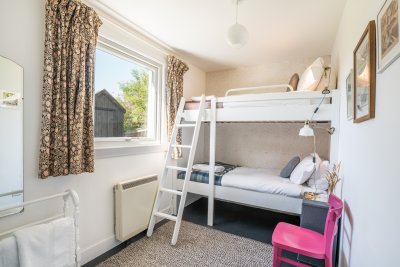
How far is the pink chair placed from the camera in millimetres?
1320

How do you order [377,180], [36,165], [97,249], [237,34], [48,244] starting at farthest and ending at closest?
1. [97,249]
2. [237,34]
3. [36,165]
4. [48,244]
5. [377,180]

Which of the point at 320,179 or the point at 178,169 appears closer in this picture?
the point at 320,179

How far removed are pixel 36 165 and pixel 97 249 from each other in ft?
3.37

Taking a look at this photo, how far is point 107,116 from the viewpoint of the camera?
2.18 m

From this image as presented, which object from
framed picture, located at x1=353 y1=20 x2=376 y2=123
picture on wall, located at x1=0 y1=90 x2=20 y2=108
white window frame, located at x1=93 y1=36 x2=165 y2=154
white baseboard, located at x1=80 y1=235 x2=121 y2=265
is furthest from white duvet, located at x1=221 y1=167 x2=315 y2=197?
picture on wall, located at x1=0 y1=90 x2=20 y2=108

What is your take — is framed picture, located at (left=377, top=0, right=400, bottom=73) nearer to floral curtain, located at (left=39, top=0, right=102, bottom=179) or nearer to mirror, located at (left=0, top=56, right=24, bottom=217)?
floral curtain, located at (left=39, top=0, right=102, bottom=179)

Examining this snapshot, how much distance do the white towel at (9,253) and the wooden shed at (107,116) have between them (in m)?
1.10

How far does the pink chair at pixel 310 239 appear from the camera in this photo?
132 centimetres

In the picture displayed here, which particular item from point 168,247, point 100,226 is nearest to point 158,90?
point 100,226

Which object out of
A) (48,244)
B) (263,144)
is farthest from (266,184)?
(48,244)

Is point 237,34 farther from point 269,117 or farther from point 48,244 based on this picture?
point 48,244

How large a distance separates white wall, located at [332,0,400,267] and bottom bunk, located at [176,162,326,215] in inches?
37.3

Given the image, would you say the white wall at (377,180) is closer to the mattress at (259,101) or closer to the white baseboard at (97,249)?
the mattress at (259,101)

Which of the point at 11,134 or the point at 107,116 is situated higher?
the point at 107,116
